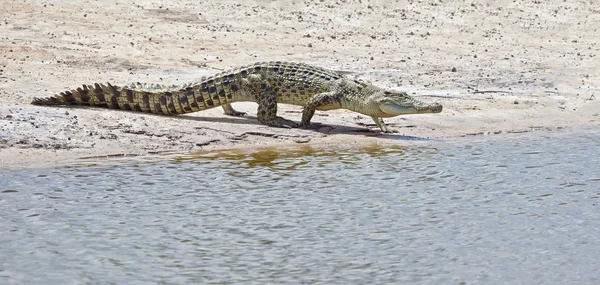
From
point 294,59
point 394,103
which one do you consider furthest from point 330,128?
point 294,59

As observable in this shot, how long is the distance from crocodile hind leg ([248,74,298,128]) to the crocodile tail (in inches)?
27.7

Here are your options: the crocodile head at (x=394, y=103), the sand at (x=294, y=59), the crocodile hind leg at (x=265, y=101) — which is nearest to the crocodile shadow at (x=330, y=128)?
the sand at (x=294, y=59)

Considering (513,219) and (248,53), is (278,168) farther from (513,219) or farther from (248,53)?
(248,53)

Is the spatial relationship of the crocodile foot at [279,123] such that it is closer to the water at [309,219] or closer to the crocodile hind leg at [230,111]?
the crocodile hind leg at [230,111]

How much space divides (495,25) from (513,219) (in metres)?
9.23

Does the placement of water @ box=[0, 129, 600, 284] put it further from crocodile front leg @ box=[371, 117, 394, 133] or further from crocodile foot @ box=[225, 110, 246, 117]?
crocodile foot @ box=[225, 110, 246, 117]

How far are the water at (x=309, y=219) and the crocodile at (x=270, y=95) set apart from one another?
1062mm

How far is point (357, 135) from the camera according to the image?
11461mm

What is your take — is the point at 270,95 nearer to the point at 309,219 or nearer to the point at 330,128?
the point at 330,128

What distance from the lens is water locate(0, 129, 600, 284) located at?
652cm

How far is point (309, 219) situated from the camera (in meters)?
7.74

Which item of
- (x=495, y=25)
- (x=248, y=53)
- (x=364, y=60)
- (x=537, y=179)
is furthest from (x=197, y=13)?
(x=537, y=179)

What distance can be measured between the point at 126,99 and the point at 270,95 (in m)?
1.55

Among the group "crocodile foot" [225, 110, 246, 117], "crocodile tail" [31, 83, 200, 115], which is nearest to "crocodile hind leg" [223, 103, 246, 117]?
"crocodile foot" [225, 110, 246, 117]
